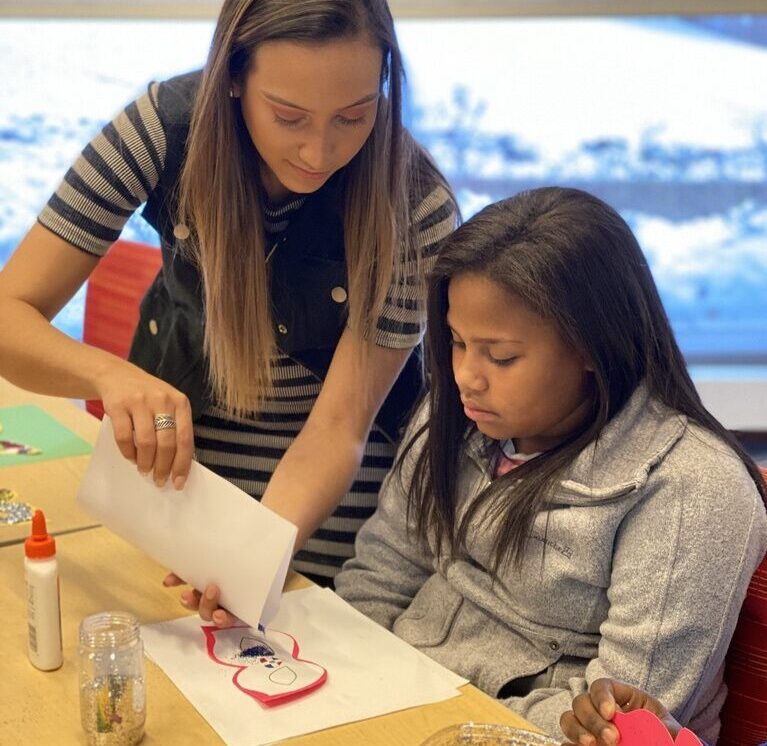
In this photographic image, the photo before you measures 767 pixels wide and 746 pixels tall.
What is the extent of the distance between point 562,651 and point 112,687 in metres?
0.52

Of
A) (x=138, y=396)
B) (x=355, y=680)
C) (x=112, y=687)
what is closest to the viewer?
(x=112, y=687)

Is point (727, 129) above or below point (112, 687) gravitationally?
above

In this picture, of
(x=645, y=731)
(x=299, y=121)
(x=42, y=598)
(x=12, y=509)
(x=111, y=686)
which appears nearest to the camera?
(x=645, y=731)

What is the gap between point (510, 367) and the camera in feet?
4.53

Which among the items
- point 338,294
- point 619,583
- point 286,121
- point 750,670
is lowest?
point 750,670

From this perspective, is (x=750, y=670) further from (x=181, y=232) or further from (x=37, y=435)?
(x=37, y=435)

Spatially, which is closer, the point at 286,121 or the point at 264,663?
the point at 264,663

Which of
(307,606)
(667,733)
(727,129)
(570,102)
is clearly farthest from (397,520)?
(727,129)

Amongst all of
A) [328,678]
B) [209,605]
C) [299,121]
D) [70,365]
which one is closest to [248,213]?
[299,121]

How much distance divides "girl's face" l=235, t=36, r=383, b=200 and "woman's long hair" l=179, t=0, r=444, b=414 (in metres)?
0.05

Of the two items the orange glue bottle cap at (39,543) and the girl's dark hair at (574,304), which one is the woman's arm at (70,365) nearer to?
the orange glue bottle cap at (39,543)

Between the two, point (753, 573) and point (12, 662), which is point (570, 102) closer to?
point (753, 573)

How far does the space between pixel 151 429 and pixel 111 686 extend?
0.32 meters

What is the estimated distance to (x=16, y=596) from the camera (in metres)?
1.43
